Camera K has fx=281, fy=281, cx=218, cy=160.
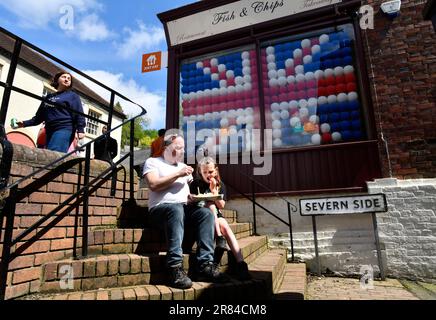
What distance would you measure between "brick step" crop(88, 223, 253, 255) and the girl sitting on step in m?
0.56

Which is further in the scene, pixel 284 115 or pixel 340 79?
pixel 284 115

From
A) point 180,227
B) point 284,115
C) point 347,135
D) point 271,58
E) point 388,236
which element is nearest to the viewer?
point 180,227

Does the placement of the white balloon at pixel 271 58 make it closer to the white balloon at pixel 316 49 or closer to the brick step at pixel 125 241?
the white balloon at pixel 316 49

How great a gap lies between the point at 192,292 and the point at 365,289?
2.73 m

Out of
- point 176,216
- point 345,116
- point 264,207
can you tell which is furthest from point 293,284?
point 345,116

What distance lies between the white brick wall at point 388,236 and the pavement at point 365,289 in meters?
0.25

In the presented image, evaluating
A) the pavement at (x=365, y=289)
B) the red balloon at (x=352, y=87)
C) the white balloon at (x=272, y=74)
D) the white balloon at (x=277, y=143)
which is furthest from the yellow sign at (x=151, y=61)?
the pavement at (x=365, y=289)

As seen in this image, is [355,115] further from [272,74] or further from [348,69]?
[272,74]

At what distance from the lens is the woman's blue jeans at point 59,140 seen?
3.03 meters

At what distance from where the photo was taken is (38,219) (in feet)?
7.36

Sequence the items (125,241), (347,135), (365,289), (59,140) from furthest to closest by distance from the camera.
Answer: (347,135), (365,289), (59,140), (125,241)
